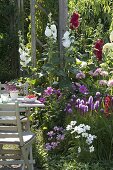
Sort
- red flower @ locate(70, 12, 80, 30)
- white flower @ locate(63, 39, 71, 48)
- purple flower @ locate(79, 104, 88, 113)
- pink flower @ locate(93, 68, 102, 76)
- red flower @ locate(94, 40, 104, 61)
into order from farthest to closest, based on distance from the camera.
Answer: red flower @ locate(70, 12, 80, 30)
white flower @ locate(63, 39, 71, 48)
red flower @ locate(94, 40, 104, 61)
pink flower @ locate(93, 68, 102, 76)
purple flower @ locate(79, 104, 88, 113)

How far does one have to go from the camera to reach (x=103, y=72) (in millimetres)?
5504

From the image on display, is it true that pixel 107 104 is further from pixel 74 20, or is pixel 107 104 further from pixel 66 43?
pixel 74 20

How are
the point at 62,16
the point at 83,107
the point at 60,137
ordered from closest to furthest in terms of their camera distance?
the point at 83,107
the point at 60,137
the point at 62,16

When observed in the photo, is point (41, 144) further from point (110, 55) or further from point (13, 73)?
point (13, 73)

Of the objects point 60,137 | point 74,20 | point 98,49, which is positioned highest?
point 74,20

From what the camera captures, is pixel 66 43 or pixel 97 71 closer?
pixel 97 71

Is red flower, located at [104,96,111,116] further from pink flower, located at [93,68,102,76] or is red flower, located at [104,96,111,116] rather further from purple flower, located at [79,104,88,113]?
pink flower, located at [93,68,102,76]

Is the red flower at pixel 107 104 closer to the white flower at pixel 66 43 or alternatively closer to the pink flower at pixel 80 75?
the pink flower at pixel 80 75

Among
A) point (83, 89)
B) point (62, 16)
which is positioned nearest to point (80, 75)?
point (83, 89)

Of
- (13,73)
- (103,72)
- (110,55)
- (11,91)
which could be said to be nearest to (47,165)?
(11,91)

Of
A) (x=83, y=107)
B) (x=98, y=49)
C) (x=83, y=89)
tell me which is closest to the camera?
(x=83, y=107)

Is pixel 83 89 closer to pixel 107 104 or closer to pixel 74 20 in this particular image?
pixel 107 104

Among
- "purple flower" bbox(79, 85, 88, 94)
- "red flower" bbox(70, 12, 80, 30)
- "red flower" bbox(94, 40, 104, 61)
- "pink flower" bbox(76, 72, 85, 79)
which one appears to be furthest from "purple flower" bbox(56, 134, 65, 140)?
"red flower" bbox(70, 12, 80, 30)

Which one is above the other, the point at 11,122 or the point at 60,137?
the point at 11,122
